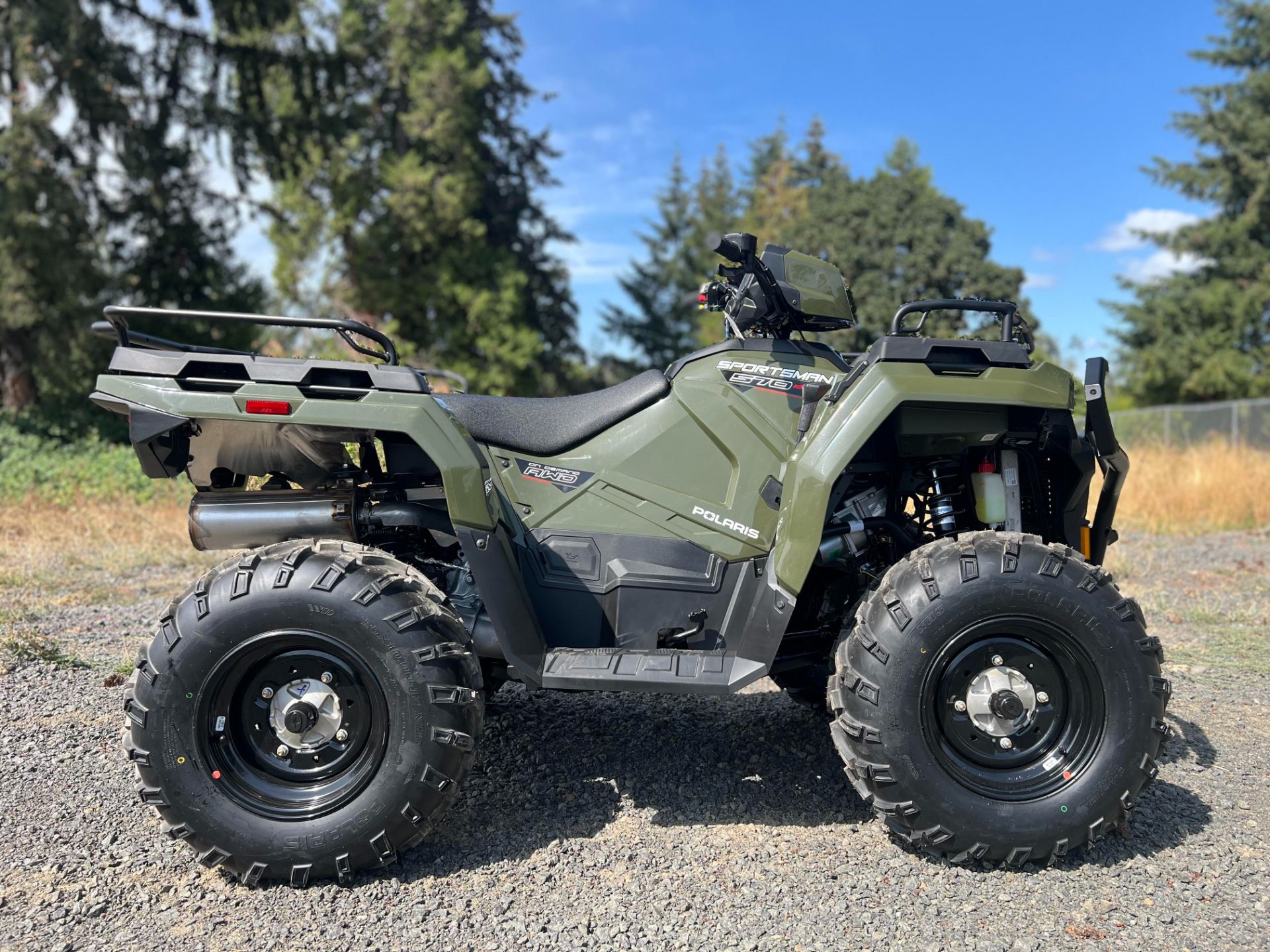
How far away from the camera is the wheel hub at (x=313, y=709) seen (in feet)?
9.36

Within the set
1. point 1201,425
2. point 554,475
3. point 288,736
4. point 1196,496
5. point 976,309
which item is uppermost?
point 976,309

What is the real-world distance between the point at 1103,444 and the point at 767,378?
1.23 metres

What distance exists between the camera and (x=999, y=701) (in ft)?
9.47

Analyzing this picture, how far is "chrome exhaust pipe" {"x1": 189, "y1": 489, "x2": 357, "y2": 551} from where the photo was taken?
10.4 feet

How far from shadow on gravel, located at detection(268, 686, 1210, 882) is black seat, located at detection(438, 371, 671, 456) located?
1.32 m

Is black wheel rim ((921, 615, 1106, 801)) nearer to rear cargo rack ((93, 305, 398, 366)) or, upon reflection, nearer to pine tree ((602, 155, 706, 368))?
rear cargo rack ((93, 305, 398, 366))

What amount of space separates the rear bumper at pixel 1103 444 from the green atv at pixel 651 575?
1 cm

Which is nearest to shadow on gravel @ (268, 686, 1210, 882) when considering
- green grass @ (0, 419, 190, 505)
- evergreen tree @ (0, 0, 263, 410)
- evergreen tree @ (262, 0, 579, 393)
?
green grass @ (0, 419, 190, 505)

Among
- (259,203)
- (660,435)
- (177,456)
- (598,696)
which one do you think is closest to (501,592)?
(660,435)

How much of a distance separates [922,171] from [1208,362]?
35.7ft

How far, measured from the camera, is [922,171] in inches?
1178

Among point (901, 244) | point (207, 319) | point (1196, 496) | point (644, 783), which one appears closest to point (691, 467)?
point (644, 783)

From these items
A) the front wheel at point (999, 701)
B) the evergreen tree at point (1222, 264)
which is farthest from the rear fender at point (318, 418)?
the evergreen tree at point (1222, 264)

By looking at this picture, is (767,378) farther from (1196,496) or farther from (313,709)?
(1196,496)
